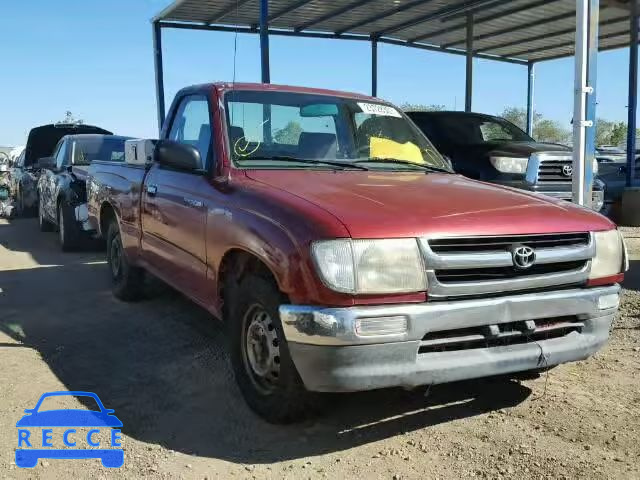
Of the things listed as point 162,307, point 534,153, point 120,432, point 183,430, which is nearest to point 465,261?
point 183,430

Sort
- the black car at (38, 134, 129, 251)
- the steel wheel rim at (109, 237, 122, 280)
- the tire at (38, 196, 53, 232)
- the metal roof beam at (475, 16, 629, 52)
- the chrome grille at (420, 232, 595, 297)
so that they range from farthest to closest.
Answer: the metal roof beam at (475, 16, 629, 52)
the tire at (38, 196, 53, 232)
the black car at (38, 134, 129, 251)
the steel wheel rim at (109, 237, 122, 280)
the chrome grille at (420, 232, 595, 297)

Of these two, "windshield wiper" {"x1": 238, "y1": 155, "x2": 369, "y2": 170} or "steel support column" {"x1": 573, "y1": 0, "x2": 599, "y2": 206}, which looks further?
"steel support column" {"x1": 573, "y1": 0, "x2": 599, "y2": 206}

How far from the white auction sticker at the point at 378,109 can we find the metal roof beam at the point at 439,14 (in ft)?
25.8

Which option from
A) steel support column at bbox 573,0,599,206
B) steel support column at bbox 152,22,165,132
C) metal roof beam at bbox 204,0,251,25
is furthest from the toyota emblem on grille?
steel support column at bbox 152,22,165,132

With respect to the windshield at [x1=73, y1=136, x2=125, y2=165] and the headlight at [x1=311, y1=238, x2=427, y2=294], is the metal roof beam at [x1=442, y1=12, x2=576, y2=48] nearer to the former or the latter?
the windshield at [x1=73, y1=136, x2=125, y2=165]

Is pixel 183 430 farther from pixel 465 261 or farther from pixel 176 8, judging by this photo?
pixel 176 8

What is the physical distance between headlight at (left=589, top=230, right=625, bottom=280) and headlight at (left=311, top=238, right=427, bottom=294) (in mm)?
1136

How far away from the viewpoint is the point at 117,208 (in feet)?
19.7

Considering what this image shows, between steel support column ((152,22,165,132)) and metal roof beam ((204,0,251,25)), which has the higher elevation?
metal roof beam ((204,0,251,25))

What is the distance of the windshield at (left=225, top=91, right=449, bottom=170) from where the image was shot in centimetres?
418

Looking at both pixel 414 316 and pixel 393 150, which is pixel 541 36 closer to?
pixel 393 150

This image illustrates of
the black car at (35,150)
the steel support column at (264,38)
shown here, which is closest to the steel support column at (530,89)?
the steel support column at (264,38)

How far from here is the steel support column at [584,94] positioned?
5.68 metres

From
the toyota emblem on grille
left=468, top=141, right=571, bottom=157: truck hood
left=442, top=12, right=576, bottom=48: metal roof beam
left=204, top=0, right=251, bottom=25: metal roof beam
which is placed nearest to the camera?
the toyota emblem on grille
